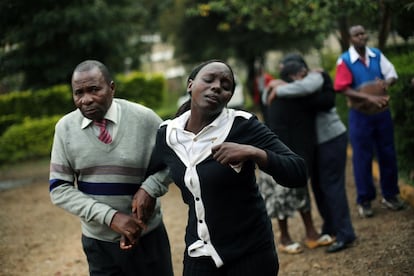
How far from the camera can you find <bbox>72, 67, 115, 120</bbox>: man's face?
11.3ft

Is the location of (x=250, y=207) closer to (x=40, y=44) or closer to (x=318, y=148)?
(x=318, y=148)

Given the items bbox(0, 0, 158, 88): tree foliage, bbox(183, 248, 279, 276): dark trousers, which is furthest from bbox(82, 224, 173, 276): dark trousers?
bbox(0, 0, 158, 88): tree foliage

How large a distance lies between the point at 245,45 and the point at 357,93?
1971 cm

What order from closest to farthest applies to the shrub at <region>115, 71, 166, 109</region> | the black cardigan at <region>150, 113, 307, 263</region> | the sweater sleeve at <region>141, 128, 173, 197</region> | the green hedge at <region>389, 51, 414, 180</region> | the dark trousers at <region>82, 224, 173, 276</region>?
the black cardigan at <region>150, 113, 307, 263</region>, the sweater sleeve at <region>141, 128, 173, 197</region>, the dark trousers at <region>82, 224, 173, 276</region>, the green hedge at <region>389, 51, 414, 180</region>, the shrub at <region>115, 71, 166, 109</region>

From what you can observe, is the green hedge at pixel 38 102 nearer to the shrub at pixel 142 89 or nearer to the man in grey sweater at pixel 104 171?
the shrub at pixel 142 89

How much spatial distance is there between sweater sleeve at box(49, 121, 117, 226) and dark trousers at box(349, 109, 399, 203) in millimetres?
4338

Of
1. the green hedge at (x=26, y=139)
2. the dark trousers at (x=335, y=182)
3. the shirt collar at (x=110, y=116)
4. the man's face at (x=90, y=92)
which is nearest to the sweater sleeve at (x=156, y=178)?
the shirt collar at (x=110, y=116)

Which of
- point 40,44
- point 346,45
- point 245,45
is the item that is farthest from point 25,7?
point 245,45

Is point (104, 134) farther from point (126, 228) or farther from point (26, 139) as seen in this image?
point (26, 139)

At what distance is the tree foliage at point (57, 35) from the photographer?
655 inches

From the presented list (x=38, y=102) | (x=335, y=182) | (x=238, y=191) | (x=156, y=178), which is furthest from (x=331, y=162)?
(x=38, y=102)

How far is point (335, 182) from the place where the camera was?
246 inches

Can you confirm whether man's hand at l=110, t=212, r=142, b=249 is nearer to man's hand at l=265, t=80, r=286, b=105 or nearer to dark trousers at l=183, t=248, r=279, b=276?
dark trousers at l=183, t=248, r=279, b=276

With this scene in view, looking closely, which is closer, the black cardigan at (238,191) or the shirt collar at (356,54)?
the black cardigan at (238,191)
